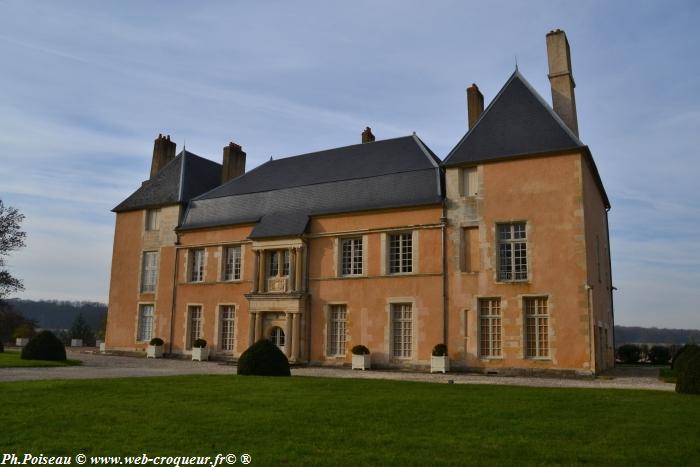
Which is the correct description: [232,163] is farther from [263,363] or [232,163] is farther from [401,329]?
[263,363]

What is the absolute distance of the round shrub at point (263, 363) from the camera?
15.8 meters

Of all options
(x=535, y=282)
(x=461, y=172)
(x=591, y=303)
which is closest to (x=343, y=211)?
(x=461, y=172)

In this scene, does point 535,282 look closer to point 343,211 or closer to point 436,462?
point 343,211

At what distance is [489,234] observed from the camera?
20484mm

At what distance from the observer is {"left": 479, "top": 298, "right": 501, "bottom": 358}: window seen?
1989 cm

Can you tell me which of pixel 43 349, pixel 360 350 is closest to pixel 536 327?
pixel 360 350

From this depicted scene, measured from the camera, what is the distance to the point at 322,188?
25.1 meters

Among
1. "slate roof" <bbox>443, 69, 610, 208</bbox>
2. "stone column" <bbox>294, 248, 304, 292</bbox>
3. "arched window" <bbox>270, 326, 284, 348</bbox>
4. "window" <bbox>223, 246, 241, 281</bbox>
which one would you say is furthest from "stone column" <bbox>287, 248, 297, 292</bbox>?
"slate roof" <bbox>443, 69, 610, 208</bbox>

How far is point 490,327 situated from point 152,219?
18.3 metres

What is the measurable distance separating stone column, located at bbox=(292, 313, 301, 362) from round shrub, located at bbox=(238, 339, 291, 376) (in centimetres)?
697

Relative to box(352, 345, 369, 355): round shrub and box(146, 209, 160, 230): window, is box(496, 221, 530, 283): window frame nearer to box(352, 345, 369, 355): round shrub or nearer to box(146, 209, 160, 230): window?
box(352, 345, 369, 355): round shrub

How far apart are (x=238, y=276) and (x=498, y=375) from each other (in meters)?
12.7

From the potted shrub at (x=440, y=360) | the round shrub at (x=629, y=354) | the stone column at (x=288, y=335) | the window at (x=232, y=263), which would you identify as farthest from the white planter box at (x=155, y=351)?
the round shrub at (x=629, y=354)

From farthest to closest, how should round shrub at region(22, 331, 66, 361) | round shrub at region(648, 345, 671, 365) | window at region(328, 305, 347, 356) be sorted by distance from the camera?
1. round shrub at region(648, 345, 671, 365)
2. window at region(328, 305, 347, 356)
3. round shrub at region(22, 331, 66, 361)
